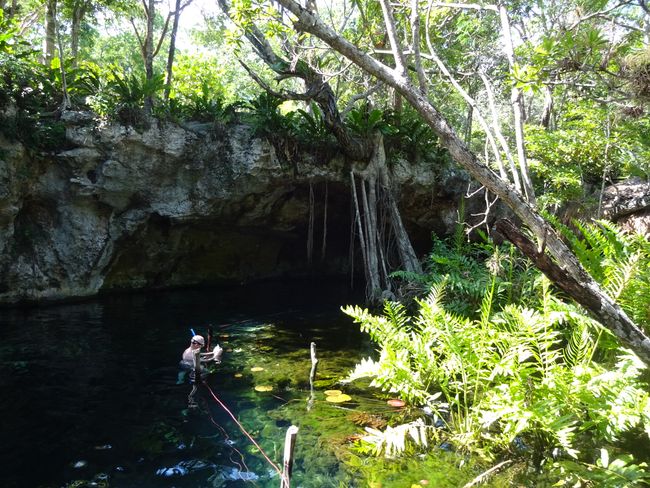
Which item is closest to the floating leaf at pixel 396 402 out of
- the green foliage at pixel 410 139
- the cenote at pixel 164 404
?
the cenote at pixel 164 404

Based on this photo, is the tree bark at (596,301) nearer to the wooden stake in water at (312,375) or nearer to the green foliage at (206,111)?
the wooden stake in water at (312,375)

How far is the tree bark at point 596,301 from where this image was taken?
3092 millimetres

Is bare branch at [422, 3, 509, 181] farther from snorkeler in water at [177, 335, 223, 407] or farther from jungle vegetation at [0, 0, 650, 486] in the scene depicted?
snorkeler in water at [177, 335, 223, 407]

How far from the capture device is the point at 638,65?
486 cm

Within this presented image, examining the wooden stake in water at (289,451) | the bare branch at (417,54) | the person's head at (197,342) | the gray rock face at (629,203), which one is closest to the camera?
the wooden stake in water at (289,451)

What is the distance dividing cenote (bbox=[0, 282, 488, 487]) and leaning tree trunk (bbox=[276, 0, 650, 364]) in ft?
5.01

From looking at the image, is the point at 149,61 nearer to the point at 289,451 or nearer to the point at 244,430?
the point at 244,430

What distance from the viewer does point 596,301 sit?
3.12 metres

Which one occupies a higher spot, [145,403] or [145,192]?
[145,192]

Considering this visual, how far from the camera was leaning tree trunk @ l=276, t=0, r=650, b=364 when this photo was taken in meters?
3.11

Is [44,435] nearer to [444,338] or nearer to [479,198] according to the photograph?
[444,338]

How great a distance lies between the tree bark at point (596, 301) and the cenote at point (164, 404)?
1.50 metres

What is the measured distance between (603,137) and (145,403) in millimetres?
9198

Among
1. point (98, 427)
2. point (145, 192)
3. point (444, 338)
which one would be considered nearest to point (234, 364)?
point (98, 427)
